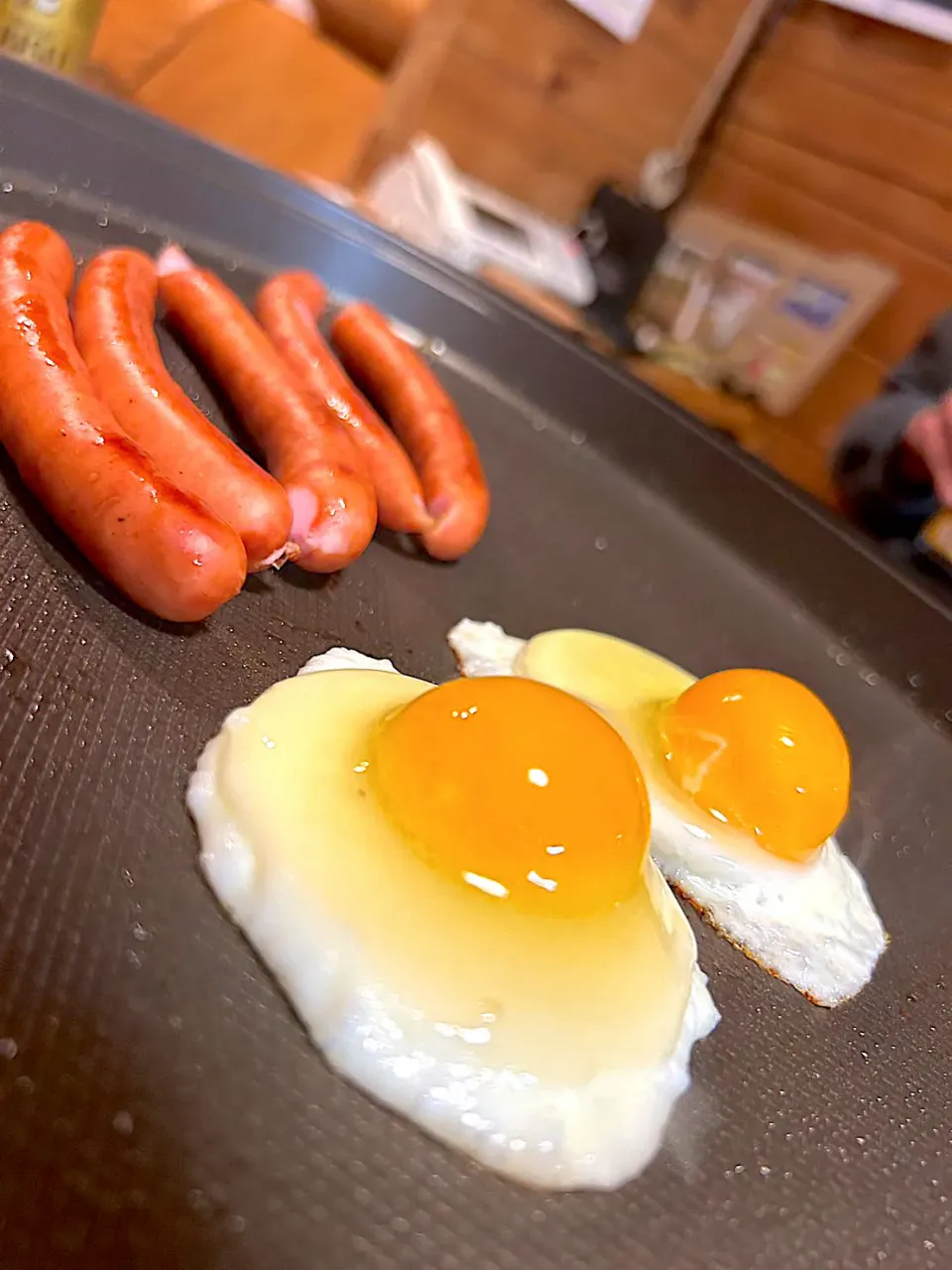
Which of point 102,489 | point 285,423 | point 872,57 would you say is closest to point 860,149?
point 872,57

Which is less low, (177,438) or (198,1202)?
(177,438)

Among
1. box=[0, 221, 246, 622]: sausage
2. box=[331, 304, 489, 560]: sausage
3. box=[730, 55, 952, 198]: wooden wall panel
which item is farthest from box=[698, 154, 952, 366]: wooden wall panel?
box=[0, 221, 246, 622]: sausage

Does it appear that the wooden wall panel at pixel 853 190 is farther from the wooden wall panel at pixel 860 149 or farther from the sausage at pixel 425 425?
the sausage at pixel 425 425

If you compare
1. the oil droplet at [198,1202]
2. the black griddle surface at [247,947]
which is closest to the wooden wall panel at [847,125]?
the black griddle surface at [247,947]

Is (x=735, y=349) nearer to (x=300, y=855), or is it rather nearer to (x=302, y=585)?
(x=302, y=585)

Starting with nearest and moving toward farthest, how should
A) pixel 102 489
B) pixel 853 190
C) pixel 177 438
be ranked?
pixel 102 489 → pixel 177 438 → pixel 853 190

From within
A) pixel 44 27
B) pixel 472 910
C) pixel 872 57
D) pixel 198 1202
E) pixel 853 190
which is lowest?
pixel 198 1202

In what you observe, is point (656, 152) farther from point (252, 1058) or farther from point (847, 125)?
point (252, 1058)
